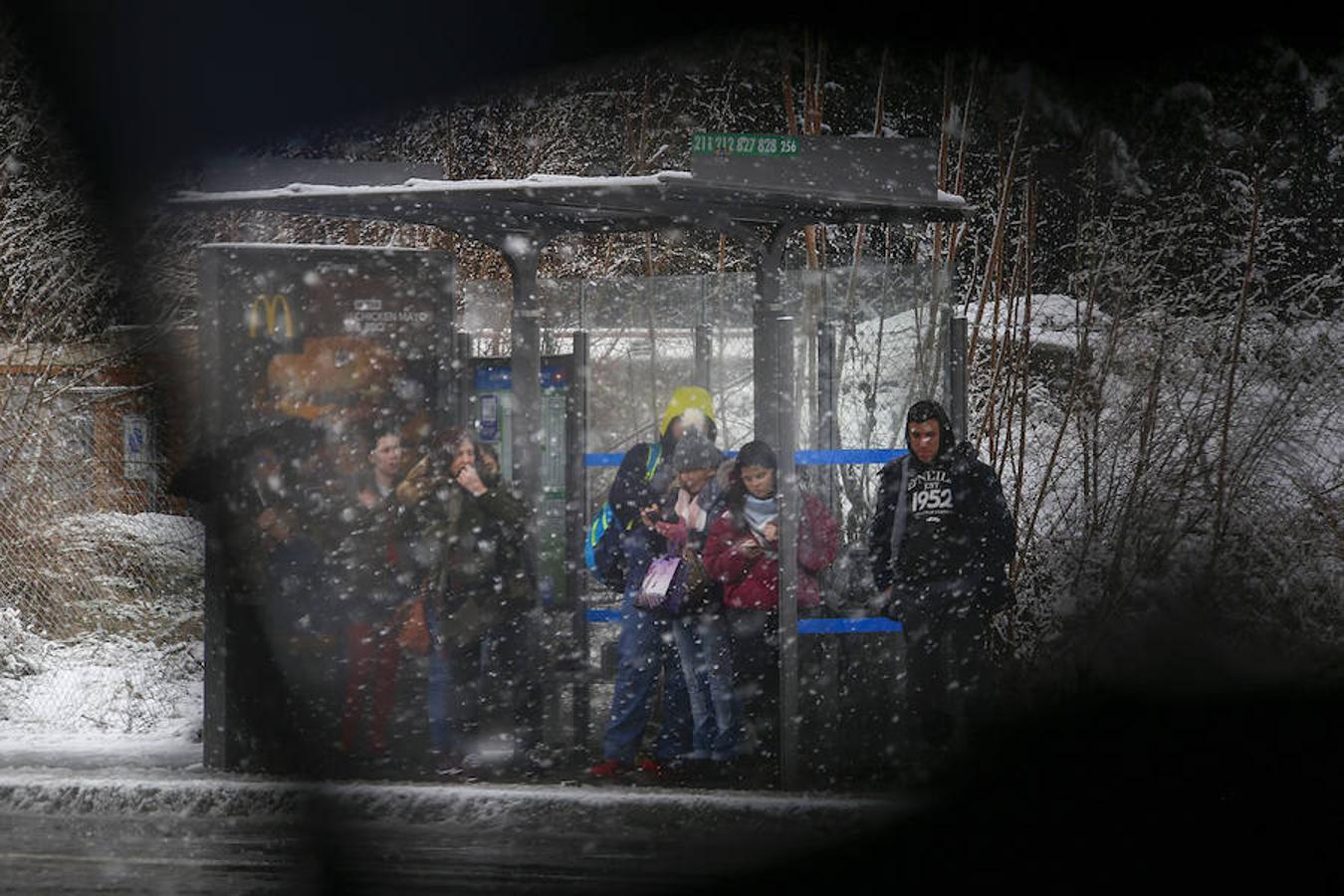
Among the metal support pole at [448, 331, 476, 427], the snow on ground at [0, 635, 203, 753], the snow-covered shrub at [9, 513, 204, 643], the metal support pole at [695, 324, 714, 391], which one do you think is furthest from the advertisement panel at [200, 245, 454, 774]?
the snow-covered shrub at [9, 513, 204, 643]

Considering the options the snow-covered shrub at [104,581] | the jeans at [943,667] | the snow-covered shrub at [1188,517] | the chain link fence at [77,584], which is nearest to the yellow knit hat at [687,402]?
the jeans at [943,667]

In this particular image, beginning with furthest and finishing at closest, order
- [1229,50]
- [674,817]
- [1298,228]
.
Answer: [1229,50], [1298,228], [674,817]

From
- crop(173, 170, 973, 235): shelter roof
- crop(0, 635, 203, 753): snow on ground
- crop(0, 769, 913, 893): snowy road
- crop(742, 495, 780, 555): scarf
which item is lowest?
crop(0, 635, 203, 753): snow on ground

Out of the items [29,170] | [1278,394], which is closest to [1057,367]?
[1278,394]

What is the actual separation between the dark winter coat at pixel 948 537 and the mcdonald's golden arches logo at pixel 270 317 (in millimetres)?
2853

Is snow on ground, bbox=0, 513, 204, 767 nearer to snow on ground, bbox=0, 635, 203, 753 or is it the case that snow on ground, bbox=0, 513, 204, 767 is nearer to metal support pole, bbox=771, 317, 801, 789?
snow on ground, bbox=0, 635, 203, 753

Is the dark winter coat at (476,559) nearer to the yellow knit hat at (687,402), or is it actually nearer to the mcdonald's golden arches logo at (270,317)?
the yellow knit hat at (687,402)

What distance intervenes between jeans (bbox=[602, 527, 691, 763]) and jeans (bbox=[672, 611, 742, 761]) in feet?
0.26

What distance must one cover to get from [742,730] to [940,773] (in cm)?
92

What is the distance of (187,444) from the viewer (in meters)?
13.7

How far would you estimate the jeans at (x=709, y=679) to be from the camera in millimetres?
7770

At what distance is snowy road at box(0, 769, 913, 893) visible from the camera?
6.18 meters

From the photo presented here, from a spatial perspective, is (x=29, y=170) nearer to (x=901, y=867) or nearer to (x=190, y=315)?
(x=190, y=315)

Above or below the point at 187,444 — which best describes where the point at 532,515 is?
above
